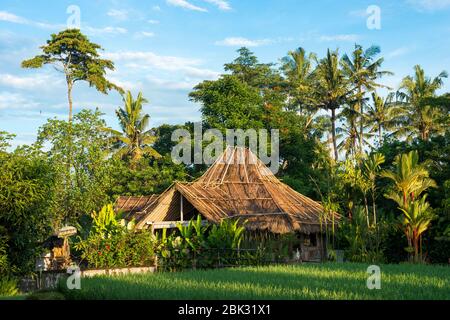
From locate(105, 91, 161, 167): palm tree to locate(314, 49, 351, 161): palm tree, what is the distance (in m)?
11.9

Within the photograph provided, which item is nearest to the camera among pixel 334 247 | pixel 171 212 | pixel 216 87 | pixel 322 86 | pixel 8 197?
pixel 8 197

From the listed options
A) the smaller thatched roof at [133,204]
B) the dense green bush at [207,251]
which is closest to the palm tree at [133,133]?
the smaller thatched roof at [133,204]

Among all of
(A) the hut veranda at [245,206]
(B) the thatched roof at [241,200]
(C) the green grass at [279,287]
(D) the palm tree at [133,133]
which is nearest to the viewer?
(C) the green grass at [279,287]

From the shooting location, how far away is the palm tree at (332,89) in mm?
39188

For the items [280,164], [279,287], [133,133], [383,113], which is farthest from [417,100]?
[279,287]

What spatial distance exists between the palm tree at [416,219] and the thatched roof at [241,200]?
4425 mm

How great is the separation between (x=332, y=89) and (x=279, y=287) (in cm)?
3106

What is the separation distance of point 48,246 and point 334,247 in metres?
11.2

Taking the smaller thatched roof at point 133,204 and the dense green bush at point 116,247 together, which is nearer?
the dense green bush at point 116,247

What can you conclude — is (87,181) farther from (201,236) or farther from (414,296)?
(414,296)

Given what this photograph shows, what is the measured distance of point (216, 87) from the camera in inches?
1383

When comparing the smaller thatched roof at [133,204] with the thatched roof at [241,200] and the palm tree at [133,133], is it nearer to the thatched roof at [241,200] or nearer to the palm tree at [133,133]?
the thatched roof at [241,200]

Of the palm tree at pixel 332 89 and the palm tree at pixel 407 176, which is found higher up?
the palm tree at pixel 332 89

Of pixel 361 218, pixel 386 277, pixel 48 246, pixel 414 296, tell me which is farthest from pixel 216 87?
pixel 414 296
